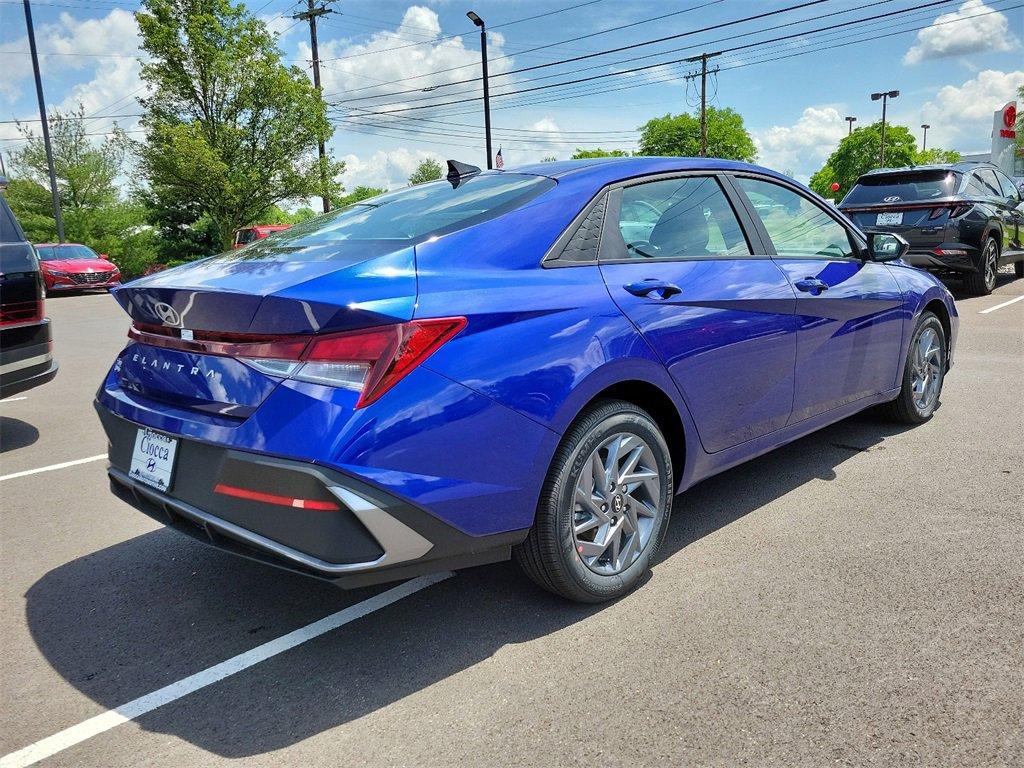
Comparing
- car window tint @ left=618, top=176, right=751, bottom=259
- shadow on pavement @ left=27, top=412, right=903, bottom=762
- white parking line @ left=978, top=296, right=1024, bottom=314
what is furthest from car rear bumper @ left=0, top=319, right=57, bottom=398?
white parking line @ left=978, top=296, right=1024, bottom=314

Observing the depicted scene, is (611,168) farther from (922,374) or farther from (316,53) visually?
(316,53)

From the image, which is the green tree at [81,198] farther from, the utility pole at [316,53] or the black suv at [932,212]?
the black suv at [932,212]

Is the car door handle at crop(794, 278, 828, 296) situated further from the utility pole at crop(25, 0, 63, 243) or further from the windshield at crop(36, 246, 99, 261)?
the utility pole at crop(25, 0, 63, 243)

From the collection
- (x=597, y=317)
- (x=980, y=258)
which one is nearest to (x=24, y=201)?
(x=980, y=258)

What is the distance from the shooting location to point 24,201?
37688 mm

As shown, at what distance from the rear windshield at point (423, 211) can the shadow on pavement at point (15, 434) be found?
3.22 metres

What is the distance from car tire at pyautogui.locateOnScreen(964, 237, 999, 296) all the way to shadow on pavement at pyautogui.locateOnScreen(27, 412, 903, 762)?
9.52 meters

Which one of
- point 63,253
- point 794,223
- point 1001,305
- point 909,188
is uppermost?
point 909,188

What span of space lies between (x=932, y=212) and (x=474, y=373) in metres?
10.0

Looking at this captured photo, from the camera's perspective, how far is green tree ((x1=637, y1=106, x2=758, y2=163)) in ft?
284

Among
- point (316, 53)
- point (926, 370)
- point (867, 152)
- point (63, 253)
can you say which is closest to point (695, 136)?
point (867, 152)

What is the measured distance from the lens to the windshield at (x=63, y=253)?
Answer: 21.7m

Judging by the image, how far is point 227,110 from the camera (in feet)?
101

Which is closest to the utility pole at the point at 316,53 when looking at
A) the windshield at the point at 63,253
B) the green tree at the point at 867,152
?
the windshield at the point at 63,253
